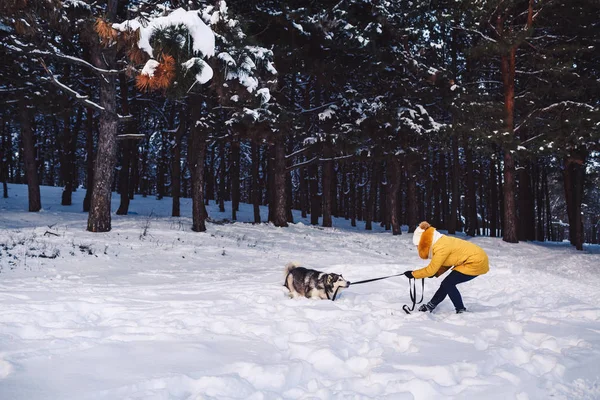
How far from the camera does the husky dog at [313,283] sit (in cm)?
677

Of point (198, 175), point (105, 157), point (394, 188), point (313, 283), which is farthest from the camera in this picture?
point (394, 188)

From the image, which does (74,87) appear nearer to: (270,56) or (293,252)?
(270,56)

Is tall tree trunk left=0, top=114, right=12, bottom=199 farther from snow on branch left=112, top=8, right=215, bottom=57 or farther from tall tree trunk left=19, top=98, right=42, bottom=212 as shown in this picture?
snow on branch left=112, top=8, right=215, bottom=57

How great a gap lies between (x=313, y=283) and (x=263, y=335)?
229 cm

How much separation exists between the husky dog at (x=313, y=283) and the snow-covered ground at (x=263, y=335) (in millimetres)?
274

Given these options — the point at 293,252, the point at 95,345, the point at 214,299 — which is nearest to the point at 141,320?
the point at 95,345

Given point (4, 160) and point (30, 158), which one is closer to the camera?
point (30, 158)

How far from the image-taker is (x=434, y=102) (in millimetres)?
21000

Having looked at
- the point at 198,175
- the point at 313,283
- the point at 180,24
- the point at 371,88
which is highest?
the point at 371,88

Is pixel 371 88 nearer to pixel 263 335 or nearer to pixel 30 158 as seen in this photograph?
pixel 30 158

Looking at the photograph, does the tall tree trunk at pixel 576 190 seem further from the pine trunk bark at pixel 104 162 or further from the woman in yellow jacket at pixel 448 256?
the pine trunk bark at pixel 104 162

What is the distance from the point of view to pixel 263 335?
4.70m

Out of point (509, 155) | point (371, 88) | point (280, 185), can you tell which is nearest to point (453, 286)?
point (280, 185)

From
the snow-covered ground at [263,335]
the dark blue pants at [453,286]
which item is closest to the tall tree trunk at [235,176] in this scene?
Answer: the snow-covered ground at [263,335]
